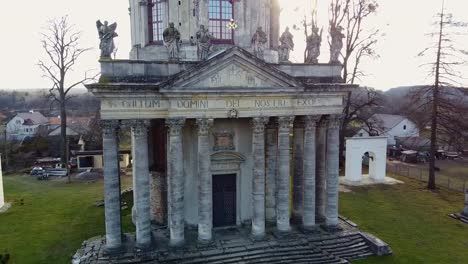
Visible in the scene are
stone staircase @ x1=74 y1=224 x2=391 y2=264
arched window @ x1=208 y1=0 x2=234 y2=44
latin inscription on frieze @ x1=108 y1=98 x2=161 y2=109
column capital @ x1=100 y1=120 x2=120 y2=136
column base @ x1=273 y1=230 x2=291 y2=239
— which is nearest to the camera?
latin inscription on frieze @ x1=108 y1=98 x2=161 y2=109

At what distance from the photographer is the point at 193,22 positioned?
18.4 meters

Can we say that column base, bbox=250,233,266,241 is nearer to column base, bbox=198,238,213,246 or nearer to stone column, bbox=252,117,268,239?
stone column, bbox=252,117,268,239

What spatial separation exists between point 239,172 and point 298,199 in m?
3.51

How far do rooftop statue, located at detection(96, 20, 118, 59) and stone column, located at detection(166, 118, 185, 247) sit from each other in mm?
3959

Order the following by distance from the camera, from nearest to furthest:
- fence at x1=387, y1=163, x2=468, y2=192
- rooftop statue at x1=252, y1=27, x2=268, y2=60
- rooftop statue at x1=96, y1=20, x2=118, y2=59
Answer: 1. rooftop statue at x1=96, y1=20, x2=118, y2=59
2. rooftop statue at x1=252, y1=27, x2=268, y2=60
3. fence at x1=387, y1=163, x2=468, y2=192

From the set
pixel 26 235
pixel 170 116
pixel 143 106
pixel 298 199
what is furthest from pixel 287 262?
pixel 26 235

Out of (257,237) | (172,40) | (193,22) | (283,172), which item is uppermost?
(193,22)

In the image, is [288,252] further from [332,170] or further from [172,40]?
[172,40]

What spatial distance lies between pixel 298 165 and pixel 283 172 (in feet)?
5.22

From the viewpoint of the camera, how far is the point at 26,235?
2053 centimetres

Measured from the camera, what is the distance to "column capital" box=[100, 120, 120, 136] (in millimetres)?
15281

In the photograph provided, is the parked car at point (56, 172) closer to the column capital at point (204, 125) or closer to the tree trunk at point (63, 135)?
the tree trunk at point (63, 135)

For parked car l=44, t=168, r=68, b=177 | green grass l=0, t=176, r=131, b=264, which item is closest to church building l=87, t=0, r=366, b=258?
green grass l=0, t=176, r=131, b=264

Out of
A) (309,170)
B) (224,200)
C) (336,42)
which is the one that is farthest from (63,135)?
(336,42)
